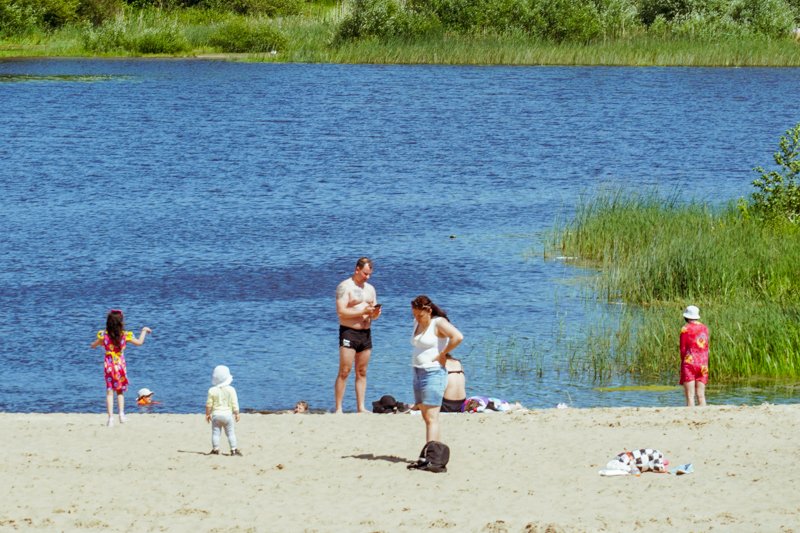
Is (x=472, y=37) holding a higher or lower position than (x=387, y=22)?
lower

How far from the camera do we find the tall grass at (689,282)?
2252 cm

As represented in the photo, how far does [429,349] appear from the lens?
15500 mm

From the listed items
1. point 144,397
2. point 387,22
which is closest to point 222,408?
point 144,397

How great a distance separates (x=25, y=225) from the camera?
124ft

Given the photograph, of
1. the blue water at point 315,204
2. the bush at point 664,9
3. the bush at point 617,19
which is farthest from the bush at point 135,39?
the bush at point 664,9

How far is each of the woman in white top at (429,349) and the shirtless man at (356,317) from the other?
2447 mm

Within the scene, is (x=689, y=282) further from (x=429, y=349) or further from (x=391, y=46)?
(x=391, y=46)

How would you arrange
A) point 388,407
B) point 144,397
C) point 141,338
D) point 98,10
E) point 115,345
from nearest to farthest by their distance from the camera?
point 141,338, point 115,345, point 388,407, point 144,397, point 98,10

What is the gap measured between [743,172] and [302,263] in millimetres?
19514

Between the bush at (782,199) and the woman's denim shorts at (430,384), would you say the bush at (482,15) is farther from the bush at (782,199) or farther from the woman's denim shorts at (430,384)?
the woman's denim shorts at (430,384)

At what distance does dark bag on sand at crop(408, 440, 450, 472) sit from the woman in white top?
483 millimetres

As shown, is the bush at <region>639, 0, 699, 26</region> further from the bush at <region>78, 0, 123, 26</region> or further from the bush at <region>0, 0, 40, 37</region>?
the bush at <region>0, 0, 40, 37</region>

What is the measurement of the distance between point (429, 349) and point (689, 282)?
1217 centimetres

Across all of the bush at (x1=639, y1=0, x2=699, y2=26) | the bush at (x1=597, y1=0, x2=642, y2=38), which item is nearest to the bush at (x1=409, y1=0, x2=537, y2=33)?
the bush at (x1=597, y1=0, x2=642, y2=38)
